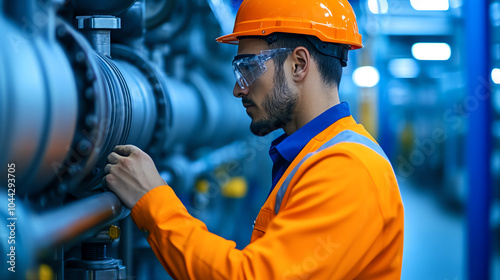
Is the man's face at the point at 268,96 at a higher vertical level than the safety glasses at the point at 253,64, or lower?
lower

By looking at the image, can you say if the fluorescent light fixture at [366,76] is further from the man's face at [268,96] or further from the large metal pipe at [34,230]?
the large metal pipe at [34,230]

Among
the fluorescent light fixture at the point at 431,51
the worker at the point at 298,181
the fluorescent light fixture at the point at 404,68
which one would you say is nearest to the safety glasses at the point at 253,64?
the worker at the point at 298,181

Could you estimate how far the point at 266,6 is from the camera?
112 centimetres

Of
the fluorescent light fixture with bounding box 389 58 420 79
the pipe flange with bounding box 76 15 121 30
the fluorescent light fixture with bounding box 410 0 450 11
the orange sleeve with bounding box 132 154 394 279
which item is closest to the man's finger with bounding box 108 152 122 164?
the orange sleeve with bounding box 132 154 394 279

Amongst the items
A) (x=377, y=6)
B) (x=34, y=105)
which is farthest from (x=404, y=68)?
(x=34, y=105)

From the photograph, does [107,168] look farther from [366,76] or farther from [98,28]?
[366,76]

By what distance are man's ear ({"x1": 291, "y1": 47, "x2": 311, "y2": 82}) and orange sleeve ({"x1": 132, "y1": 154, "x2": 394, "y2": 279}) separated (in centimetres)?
21

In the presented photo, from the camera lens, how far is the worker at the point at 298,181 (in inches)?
34.1

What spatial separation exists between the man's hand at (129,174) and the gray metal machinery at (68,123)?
0.06ft

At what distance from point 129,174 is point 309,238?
325mm

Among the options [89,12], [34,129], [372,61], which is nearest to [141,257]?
[89,12]

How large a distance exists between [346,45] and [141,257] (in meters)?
0.96

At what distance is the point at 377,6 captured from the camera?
10.6 ft

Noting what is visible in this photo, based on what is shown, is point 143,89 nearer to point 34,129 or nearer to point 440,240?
point 34,129
